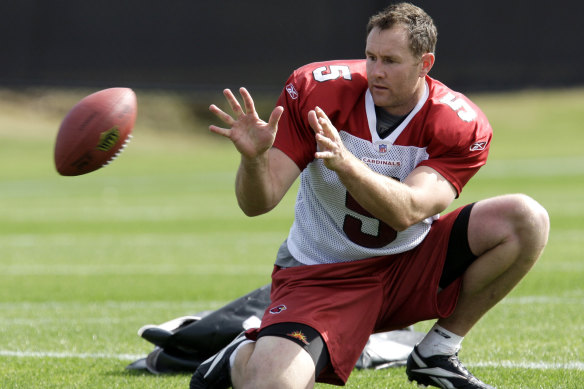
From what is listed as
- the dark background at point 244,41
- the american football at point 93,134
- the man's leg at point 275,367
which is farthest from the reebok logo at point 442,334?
the dark background at point 244,41

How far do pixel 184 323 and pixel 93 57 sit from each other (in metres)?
17.5

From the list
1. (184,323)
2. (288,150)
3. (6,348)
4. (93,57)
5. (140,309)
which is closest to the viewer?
(288,150)

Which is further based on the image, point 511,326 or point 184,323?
point 511,326

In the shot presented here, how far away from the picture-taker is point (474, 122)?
13.0ft

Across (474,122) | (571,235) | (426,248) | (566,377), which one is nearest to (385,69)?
(474,122)

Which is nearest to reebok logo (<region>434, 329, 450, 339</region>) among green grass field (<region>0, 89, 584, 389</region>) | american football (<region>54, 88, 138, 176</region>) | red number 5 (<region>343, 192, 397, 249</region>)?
green grass field (<region>0, 89, 584, 389</region>)

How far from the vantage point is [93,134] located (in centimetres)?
399

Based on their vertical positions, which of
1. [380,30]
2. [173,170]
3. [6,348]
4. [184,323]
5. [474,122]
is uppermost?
[380,30]

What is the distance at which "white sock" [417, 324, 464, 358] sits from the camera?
4.11 metres

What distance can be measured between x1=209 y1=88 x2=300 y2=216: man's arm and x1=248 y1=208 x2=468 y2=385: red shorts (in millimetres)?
391

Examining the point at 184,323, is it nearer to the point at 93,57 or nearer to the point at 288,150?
the point at 288,150

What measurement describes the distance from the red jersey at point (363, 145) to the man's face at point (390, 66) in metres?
0.10

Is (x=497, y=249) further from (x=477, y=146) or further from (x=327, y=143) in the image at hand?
(x=327, y=143)

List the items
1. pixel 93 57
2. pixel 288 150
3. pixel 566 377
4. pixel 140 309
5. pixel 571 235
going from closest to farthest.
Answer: pixel 288 150 < pixel 566 377 < pixel 140 309 < pixel 571 235 < pixel 93 57
